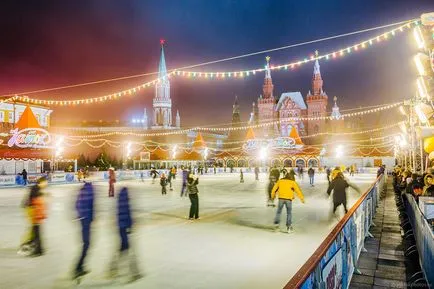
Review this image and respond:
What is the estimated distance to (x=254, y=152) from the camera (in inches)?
2217

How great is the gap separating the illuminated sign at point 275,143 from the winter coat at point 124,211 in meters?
50.1

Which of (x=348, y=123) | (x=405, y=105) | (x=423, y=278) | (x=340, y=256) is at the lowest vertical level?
(x=423, y=278)

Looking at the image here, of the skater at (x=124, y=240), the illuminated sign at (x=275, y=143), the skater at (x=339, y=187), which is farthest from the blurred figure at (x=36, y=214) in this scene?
the illuminated sign at (x=275, y=143)

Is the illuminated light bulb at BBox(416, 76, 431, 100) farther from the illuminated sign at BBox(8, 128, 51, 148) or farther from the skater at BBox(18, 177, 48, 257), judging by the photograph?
the illuminated sign at BBox(8, 128, 51, 148)

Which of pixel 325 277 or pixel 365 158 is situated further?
pixel 365 158

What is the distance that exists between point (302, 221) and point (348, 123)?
321 feet

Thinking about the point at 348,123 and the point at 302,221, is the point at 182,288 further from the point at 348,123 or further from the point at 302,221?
the point at 348,123

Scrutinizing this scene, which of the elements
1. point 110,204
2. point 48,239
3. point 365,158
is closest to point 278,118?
point 365,158

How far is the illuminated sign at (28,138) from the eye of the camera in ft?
98.5

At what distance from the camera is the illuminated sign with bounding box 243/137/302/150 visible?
182 ft

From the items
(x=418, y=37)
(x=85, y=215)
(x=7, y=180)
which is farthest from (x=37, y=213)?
(x=7, y=180)

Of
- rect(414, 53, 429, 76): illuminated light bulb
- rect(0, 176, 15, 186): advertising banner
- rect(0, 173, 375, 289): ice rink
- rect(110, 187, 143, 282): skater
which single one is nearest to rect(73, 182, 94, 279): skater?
rect(0, 173, 375, 289): ice rink

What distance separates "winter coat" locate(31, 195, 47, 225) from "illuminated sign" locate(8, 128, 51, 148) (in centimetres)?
2689

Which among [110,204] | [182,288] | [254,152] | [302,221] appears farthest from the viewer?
[254,152]
